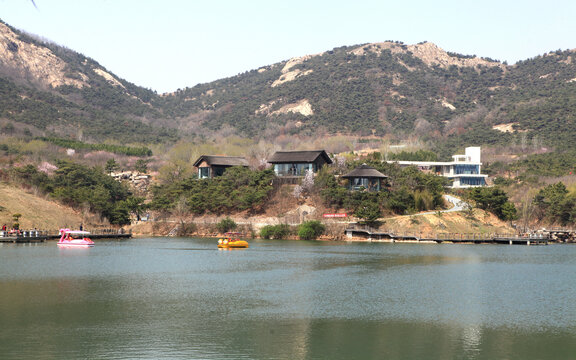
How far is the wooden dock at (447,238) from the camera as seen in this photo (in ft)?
267

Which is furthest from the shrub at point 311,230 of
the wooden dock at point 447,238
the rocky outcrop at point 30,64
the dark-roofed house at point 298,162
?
the rocky outcrop at point 30,64

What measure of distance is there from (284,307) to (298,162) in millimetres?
67490

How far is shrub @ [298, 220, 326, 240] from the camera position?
8481 cm

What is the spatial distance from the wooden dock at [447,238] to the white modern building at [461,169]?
3334 cm

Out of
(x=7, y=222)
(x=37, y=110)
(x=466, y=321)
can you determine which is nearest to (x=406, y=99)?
(x=37, y=110)

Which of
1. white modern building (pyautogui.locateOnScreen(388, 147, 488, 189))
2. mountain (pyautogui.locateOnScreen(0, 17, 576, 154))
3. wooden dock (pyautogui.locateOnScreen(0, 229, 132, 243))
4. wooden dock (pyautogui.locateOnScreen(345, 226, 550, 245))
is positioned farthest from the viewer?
mountain (pyautogui.locateOnScreen(0, 17, 576, 154))

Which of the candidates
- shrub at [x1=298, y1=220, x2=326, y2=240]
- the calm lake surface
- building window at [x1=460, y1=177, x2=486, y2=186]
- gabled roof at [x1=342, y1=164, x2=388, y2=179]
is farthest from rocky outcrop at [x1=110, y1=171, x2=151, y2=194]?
the calm lake surface

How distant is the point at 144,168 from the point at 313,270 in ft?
267

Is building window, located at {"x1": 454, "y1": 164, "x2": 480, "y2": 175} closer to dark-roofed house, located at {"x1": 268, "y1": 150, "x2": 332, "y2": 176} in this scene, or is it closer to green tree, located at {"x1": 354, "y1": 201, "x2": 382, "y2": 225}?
dark-roofed house, located at {"x1": 268, "y1": 150, "x2": 332, "y2": 176}

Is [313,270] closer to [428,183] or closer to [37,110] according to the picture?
[428,183]

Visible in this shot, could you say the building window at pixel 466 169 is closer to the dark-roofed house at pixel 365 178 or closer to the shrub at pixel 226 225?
the dark-roofed house at pixel 365 178

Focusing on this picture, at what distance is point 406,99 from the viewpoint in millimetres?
196750

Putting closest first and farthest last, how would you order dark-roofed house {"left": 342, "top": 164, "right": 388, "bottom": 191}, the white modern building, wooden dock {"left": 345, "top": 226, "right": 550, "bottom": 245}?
wooden dock {"left": 345, "top": 226, "right": 550, "bottom": 245}, dark-roofed house {"left": 342, "top": 164, "right": 388, "bottom": 191}, the white modern building

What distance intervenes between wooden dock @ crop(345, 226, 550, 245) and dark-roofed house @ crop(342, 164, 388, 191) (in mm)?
10467
